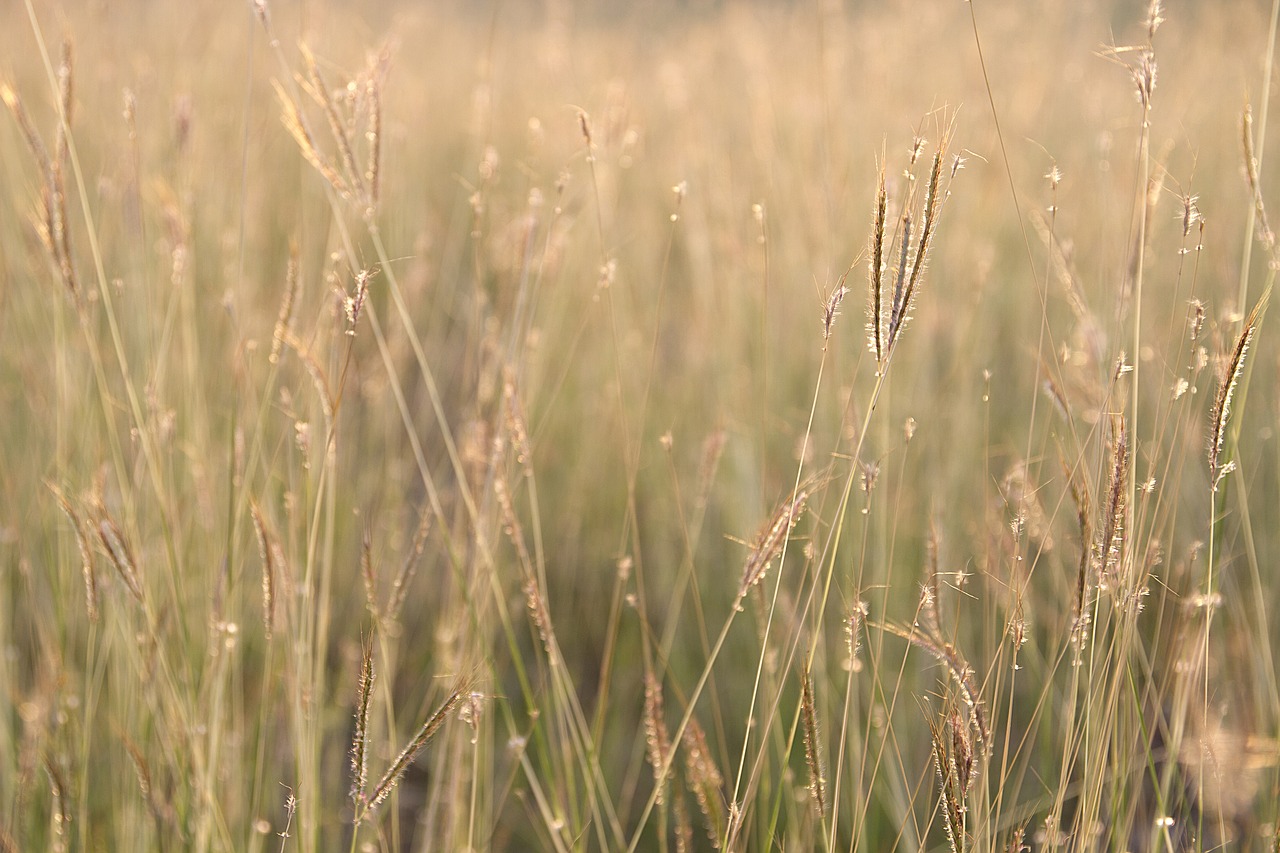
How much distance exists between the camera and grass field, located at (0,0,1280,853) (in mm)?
822

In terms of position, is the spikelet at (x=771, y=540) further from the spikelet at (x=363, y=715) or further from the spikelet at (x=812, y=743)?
the spikelet at (x=363, y=715)

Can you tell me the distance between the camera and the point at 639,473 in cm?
197

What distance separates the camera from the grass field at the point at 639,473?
82 centimetres

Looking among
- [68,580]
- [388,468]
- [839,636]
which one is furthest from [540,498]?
[68,580]

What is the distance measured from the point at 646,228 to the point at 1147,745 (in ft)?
6.82

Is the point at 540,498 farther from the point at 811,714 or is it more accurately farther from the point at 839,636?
the point at 811,714

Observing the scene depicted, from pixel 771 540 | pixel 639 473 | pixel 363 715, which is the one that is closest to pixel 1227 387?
pixel 771 540

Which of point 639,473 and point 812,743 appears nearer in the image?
point 812,743

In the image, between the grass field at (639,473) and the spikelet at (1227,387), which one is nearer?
the spikelet at (1227,387)

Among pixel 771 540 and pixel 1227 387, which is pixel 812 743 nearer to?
pixel 771 540

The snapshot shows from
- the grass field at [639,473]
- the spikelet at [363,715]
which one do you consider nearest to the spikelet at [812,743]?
the grass field at [639,473]

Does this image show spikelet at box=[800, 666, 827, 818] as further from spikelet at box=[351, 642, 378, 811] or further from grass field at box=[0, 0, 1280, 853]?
spikelet at box=[351, 642, 378, 811]

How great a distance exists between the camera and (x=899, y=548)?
1.64 meters

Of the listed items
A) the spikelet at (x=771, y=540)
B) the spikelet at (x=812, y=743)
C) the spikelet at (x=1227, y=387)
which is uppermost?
the spikelet at (x=1227, y=387)
